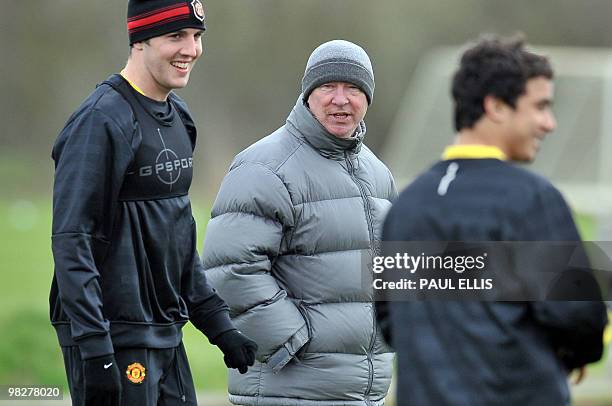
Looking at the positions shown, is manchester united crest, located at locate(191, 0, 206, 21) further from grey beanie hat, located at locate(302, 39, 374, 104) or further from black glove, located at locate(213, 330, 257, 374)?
black glove, located at locate(213, 330, 257, 374)

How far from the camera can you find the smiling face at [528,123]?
10.2 feet

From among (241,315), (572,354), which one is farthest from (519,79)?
(241,315)

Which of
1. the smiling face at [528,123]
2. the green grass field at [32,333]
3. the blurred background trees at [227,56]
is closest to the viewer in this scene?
the smiling face at [528,123]

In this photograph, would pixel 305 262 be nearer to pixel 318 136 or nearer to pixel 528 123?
pixel 318 136

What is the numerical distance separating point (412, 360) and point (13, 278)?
10.2 m

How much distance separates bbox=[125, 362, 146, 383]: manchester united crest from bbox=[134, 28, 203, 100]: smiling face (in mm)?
759

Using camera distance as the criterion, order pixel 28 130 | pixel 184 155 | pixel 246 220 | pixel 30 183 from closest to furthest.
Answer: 1. pixel 184 155
2. pixel 246 220
3. pixel 30 183
4. pixel 28 130

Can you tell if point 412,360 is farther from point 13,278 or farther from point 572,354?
point 13,278

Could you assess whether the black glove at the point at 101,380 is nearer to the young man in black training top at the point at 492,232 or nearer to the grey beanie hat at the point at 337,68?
the young man in black training top at the point at 492,232

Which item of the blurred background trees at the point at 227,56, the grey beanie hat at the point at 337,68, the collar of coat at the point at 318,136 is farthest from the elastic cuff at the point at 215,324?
the blurred background trees at the point at 227,56

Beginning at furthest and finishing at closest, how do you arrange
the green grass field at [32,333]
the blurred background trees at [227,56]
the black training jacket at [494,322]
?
the blurred background trees at [227,56]
the green grass field at [32,333]
the black training jacket at [494,322]

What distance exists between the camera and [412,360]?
3.15 metres

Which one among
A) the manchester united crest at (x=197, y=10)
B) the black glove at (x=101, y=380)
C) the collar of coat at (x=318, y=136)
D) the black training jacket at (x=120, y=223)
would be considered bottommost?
the black glove at (x=101, y=380)

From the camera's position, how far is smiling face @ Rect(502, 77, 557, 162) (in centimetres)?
311
